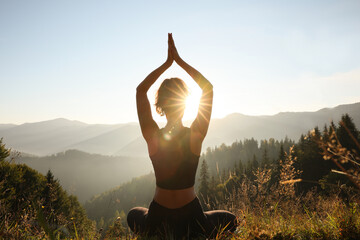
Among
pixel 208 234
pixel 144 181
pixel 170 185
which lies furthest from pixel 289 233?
pixel 144 181

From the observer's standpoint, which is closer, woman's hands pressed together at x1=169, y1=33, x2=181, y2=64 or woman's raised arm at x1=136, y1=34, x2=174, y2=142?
woman's raised arm at x1=136, y1=34, x2=174, y2=142

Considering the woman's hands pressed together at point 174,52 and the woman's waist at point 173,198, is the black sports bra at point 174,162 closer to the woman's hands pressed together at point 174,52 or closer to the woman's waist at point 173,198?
the woman's waist at point 173,198

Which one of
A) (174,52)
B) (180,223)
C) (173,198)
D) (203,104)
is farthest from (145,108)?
(180,223)

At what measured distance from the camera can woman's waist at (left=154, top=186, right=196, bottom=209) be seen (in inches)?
96.2

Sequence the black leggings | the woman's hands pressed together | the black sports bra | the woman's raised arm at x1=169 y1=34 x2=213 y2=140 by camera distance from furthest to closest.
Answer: the woman's hands pressed together → the woman's raised arm at x1=169 y1=34 x2=213 y2=140 → the black sports bra → the black leggings

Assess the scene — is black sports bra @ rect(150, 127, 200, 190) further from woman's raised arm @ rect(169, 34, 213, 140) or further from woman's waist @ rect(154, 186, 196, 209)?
woman's raised arm @ rect(169, 34, 213, 140)

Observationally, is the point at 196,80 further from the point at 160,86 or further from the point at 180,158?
the point at 180,158

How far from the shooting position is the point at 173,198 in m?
2.45

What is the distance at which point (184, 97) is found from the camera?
2807 mm

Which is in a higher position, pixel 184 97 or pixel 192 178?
pixel 184 97

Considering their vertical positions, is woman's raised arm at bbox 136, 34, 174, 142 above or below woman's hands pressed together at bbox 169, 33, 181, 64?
below

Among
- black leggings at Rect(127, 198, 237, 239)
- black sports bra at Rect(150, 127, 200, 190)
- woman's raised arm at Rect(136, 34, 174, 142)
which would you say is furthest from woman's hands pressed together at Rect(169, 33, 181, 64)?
black leggings at Rect(127, 198, 237, 239)

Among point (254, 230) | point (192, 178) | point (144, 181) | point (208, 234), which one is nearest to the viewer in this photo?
point (254, 230)

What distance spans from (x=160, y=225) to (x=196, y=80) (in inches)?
70.8
